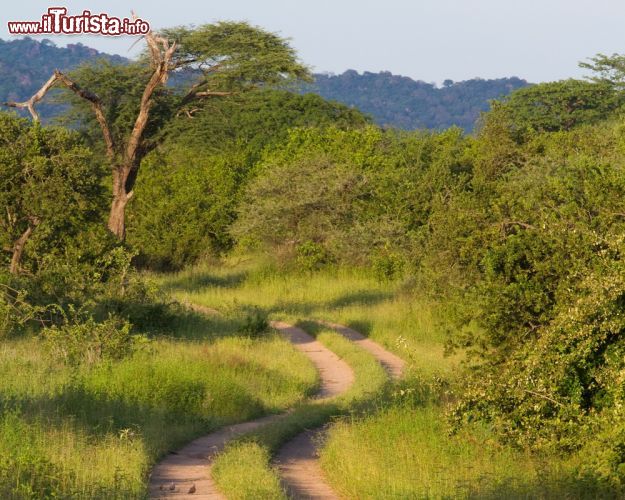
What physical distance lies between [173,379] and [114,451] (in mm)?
3951

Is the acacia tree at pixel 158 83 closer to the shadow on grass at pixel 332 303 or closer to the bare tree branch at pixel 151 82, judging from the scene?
the bare tree branch at pixel 151 82

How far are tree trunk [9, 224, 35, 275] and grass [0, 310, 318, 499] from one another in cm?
305

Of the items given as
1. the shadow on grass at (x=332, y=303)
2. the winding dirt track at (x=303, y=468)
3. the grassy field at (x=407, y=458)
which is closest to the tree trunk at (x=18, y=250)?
the grassy field at (x=407, y=458)

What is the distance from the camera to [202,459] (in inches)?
445

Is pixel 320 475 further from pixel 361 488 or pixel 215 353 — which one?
pixel 215 353

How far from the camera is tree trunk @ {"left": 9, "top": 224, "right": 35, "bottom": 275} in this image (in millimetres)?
20141

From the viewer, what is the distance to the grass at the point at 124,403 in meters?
9.19

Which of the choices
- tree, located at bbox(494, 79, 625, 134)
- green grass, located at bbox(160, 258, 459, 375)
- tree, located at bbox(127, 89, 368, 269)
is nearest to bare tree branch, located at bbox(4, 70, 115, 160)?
tree, located at bbox(127, 89, 368, 269)

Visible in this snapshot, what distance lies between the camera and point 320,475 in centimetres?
1098

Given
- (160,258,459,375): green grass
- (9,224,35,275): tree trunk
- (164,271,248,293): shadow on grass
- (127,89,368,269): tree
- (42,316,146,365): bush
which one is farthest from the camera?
(127,89,368,269): tree

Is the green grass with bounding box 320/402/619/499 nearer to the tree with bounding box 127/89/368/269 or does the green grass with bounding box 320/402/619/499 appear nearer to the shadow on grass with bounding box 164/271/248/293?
the tree with bounding box 127/89/368/269

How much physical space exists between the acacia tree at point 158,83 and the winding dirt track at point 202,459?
909 centimetres

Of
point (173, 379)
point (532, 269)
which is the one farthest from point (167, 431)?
point (532, 269)

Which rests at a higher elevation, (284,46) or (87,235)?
(284,46)
